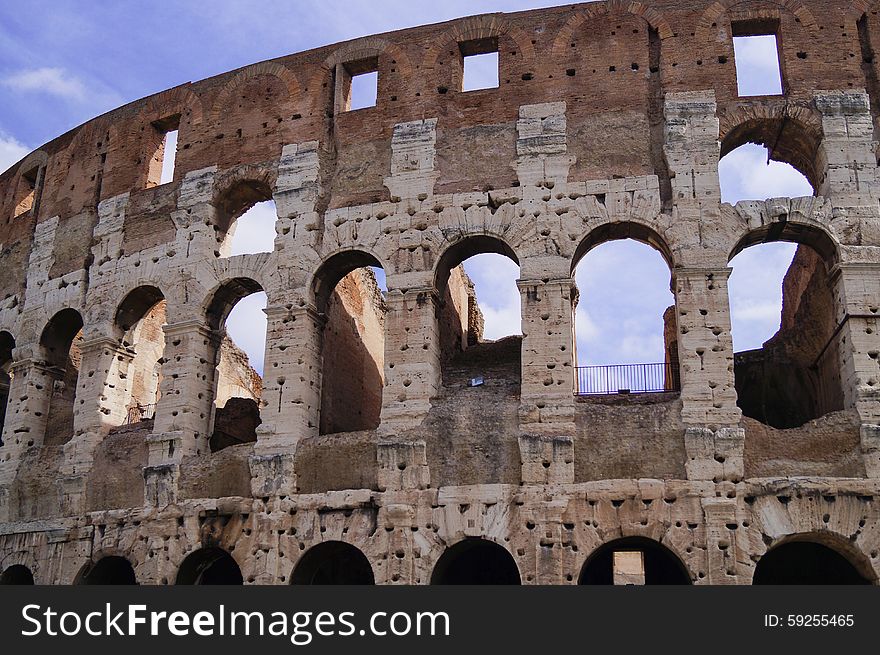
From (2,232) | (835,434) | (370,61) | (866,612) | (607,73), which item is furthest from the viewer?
(2,232)

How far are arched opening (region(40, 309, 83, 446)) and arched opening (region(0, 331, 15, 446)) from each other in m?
1.29

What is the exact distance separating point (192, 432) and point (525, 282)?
17.1 ft

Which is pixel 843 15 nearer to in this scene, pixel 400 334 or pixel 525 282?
pixel 525 282

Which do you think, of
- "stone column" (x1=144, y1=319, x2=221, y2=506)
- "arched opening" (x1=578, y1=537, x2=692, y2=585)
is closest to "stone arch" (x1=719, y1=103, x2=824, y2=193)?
"arched opening" (x1=578, y1=537, x2=692, y2=585)

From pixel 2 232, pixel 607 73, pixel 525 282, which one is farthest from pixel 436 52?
pixel 2 232

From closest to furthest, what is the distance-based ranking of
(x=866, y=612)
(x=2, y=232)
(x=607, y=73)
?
(x=866, y=612) < (x=607, y=73) < (x=2, y=232)

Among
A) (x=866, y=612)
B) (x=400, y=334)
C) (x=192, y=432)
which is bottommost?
(x=866, y=612)

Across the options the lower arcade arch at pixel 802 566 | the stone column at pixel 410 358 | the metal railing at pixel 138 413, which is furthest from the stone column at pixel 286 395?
the lower arcade arch at pixel 802 566

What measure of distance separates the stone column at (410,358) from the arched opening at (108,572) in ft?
15.0

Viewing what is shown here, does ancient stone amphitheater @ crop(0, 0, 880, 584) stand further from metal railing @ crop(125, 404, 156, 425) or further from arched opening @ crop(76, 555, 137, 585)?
metal railing @ crop(125, 404, 156, 425)

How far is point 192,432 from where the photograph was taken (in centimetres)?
1459

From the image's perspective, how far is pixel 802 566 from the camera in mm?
13891

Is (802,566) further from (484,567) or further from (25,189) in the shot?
(25,189)

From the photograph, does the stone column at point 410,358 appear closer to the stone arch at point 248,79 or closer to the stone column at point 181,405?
the stone column at point 181,405
